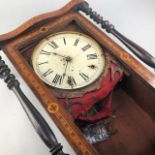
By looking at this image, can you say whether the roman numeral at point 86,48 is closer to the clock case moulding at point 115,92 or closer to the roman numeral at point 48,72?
the clock case moulding at point 115,92

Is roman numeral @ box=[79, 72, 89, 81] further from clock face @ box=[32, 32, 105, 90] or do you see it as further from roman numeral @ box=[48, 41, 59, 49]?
roman numeral @ box=[48, 41, 59, 49]

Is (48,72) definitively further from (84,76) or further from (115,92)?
(115,92)

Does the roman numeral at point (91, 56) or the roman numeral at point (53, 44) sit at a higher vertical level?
the roman numeral at point (53, 44)

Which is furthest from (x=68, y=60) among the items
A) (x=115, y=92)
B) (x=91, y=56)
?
(x=115, y=92)

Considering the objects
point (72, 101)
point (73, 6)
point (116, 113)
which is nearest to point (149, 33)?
point (73, 6)

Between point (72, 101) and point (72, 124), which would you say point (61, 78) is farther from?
point (72, 124)

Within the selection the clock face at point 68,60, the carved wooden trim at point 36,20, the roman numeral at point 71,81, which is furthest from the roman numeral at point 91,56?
the carved wooden trim at point 36,20

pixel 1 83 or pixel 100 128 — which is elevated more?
pixel 1 83
